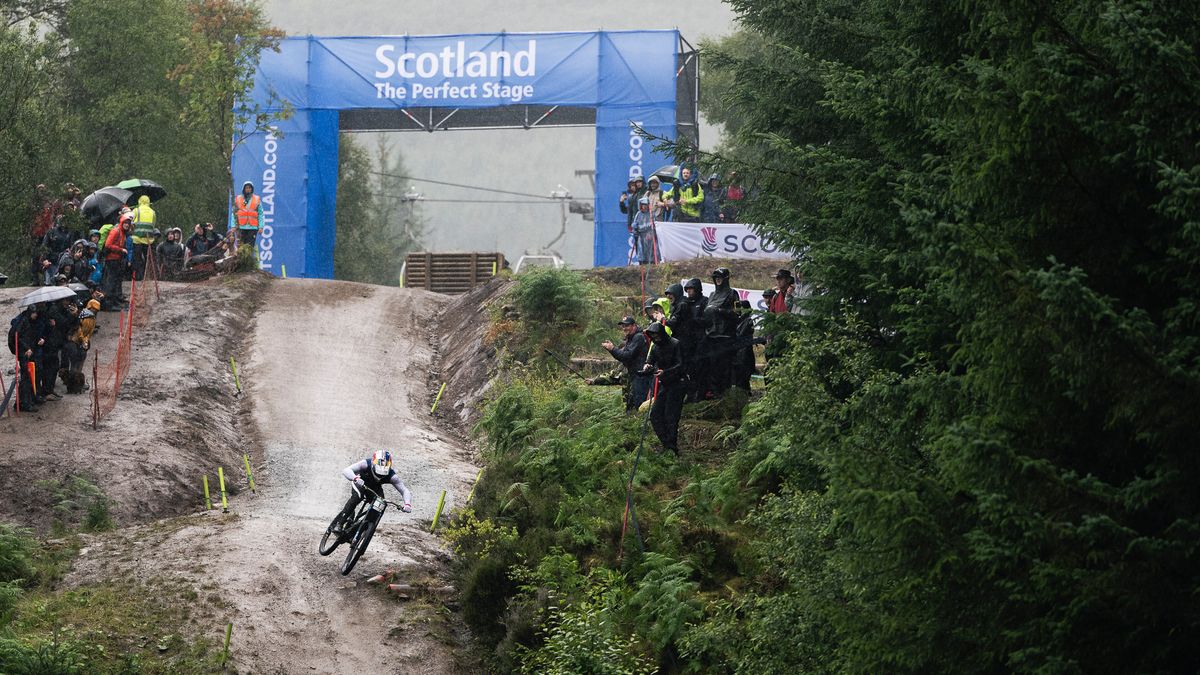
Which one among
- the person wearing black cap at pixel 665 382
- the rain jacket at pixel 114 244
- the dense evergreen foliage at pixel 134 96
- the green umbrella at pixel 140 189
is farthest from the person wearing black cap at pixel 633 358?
the dense evergreen foliage at pixel 134 96

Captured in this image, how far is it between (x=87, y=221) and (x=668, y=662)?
2087 cm

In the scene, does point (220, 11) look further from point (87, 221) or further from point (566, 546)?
point (566, 546)

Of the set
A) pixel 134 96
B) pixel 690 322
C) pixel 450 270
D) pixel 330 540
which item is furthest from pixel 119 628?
pixel 134 96

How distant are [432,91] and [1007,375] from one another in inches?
1303

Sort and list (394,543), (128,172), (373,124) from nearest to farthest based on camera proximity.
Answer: (394,543)
(373,124)
(128,172)

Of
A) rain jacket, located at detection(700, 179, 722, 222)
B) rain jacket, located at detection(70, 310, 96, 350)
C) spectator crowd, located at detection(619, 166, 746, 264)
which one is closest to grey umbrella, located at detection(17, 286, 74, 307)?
rain jacket, located at detection(70, 310, 96, 350)

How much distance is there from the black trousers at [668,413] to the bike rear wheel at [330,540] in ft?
13.7

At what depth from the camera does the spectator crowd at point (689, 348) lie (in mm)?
17688

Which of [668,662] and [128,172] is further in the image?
[128,172]

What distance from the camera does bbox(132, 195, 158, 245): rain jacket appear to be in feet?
97.9

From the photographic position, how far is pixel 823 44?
15586 millimetres

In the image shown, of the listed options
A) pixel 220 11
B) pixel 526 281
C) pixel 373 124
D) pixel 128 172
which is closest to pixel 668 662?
pixel 526 281

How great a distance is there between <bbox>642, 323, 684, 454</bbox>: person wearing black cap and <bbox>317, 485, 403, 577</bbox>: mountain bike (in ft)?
11.3

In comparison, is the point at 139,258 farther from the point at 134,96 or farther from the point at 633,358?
the point at 134,96
